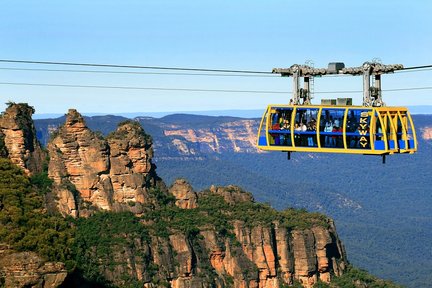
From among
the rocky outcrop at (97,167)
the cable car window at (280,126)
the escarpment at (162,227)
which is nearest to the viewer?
the cable car window at (280,126)

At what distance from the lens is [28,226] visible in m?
87.1

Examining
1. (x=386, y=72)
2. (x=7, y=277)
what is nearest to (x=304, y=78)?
(x=386, y=72)

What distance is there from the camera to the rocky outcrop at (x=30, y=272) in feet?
225

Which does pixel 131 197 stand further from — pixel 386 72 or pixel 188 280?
pixel 386 72

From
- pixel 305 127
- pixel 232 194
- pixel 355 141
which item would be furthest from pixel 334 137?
pixel 232 194

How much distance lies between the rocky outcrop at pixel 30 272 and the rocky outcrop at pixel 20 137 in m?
56.0

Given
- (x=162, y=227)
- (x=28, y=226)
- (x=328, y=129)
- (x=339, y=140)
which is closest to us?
(x=339, y=140)

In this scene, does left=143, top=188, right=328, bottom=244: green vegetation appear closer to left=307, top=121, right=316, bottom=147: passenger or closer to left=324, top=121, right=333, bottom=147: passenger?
left=307, top=121, right=316, bottom=147: passenger

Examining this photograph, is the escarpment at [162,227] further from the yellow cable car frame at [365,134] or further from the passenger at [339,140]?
the passenger at [339,140]

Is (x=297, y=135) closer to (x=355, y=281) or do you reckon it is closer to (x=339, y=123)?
(x=339, y=123)

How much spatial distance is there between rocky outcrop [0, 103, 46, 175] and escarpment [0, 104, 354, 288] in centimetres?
55

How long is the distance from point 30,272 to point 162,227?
6626cm

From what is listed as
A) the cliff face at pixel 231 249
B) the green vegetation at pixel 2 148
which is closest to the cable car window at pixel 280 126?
the green vegetation at pixel 2 148

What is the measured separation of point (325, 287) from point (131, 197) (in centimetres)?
2117
